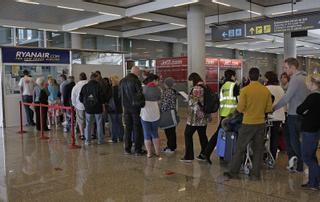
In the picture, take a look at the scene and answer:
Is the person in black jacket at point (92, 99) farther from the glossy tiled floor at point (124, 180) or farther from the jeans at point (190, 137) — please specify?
the jeans at point (190, 137)

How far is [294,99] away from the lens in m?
4.60

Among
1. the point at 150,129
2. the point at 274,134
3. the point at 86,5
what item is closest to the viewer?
the point at 274,134

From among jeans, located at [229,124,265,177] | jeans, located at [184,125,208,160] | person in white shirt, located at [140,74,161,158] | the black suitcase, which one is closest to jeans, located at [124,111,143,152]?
person in white shirt, located at [140,74,161,158]

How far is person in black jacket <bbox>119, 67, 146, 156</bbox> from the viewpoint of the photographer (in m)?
5.90

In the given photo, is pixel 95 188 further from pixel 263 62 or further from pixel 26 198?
pixel 263 62

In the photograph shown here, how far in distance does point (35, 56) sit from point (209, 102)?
6.83 metres

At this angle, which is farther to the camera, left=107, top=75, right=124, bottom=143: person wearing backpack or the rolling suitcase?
left=107, top=75, right=124, bottom=143: person wearing backpack

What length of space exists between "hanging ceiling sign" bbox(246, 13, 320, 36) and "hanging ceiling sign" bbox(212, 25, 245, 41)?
24 cm

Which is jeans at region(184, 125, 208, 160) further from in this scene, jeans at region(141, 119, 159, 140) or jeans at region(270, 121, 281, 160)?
jeans at region(270, 121, 281, 160)

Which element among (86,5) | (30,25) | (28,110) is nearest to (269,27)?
(86,5)

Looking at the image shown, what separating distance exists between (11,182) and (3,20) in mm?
10211

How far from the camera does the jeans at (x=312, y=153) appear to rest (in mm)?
3961

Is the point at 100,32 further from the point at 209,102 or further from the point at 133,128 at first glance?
the point at 209,102

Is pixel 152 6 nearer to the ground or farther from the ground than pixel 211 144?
farther from the ground
